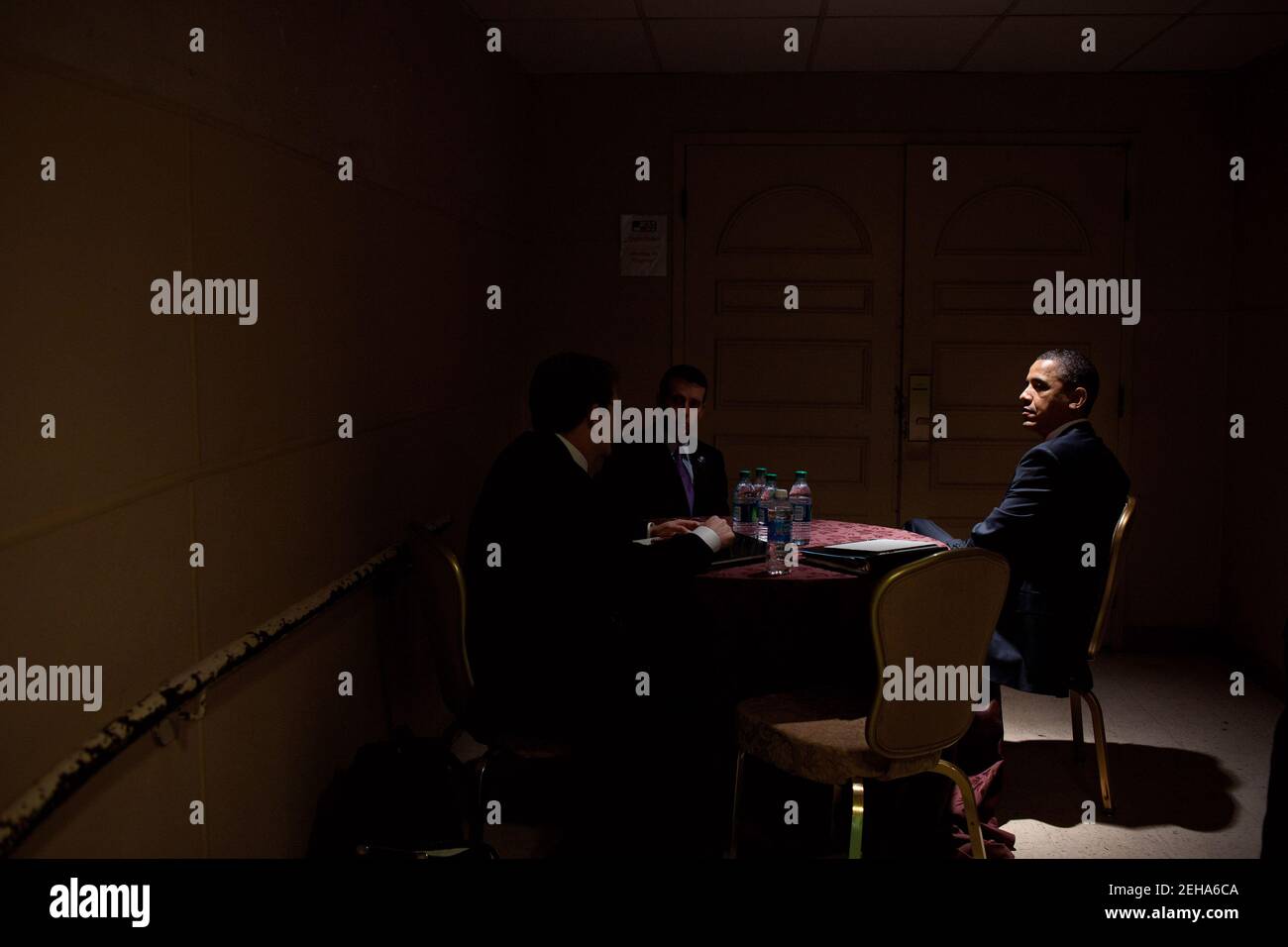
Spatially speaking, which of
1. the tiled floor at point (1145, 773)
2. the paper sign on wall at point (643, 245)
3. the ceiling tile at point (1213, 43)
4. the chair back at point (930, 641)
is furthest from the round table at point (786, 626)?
the ceiling tile at point (1213, 43)

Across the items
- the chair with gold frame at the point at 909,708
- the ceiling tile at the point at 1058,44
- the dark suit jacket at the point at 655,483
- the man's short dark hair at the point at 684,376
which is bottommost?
the chair with gold frame at the point at 909,708

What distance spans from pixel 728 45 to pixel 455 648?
310 cm

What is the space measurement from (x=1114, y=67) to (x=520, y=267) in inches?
113

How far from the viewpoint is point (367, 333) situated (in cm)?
294

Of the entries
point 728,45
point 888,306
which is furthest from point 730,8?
point 888,306

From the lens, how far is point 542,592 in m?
2.58

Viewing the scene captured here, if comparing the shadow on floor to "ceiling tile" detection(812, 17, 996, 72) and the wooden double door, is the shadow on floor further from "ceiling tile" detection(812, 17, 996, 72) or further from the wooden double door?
"ceiling tile" detection(812, 17, 996, 72)

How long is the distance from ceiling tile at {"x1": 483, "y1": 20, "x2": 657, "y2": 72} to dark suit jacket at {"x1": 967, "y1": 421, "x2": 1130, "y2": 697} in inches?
96.8

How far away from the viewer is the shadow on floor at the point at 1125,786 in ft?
10.5

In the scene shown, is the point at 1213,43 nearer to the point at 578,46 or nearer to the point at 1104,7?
the point at 1104,7

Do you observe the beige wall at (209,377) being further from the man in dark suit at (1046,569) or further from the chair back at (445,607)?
the man in dark suit at (1046,569)

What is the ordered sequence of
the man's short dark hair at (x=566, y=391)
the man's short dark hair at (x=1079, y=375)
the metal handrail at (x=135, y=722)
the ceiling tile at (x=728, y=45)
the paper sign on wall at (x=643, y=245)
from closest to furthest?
the metal handrail at (x=135, y=722) → the man's short dark hair at (x=566, y=391) → the man's short dark hair at (x=1079, y=375) → the ceiling tile at (x=728, y=45) → the paper sign on wall at (x=643, y=245)

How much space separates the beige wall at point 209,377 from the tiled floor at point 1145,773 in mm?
1038
